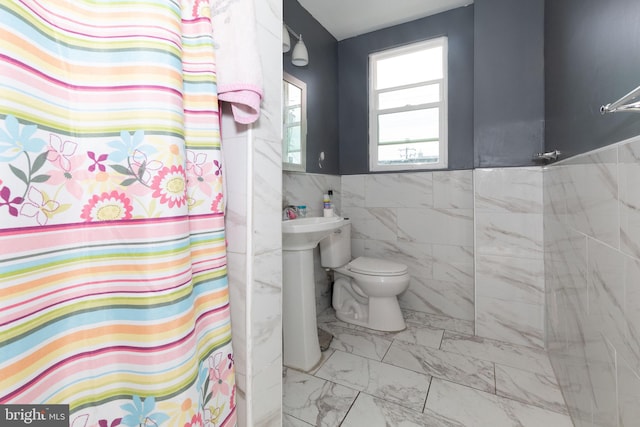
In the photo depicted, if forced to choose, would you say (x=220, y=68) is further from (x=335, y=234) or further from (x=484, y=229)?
(x=484, y=229)

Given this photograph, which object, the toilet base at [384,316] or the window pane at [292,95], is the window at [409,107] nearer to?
the window pane at [292,95]

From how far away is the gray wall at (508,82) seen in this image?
1.85m

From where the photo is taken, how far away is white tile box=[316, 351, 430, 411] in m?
1.38

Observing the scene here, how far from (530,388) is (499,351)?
36cm

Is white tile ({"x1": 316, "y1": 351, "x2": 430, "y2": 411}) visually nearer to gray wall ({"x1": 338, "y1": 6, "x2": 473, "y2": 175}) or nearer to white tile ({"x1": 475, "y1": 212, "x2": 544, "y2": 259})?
white tile ({"x1": 475, "y1": 212, "x2": 544, "y2": 259})

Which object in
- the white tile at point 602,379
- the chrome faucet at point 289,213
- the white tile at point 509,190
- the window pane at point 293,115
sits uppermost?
the window pane at point 293,115

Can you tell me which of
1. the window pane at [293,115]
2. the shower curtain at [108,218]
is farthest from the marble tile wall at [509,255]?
the shower curtain at [108,218]

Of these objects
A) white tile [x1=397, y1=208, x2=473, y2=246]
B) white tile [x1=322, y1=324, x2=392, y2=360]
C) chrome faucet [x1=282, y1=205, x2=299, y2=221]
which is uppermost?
chrome faucet [x1=282, y1=205, x2=299, y2=221]

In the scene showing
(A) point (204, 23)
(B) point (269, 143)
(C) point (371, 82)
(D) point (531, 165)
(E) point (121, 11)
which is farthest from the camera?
(C) point (371, 82)

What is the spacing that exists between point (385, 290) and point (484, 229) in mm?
821

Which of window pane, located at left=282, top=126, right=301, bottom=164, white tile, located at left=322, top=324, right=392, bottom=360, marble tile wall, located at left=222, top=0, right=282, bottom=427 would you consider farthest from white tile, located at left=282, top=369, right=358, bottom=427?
window pane, located at left=282, top=126, right=301, bottom=164

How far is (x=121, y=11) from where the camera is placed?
555 mm

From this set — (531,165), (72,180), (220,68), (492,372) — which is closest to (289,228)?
(220,68)

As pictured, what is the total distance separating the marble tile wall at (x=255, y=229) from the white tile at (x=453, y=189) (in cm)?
177
